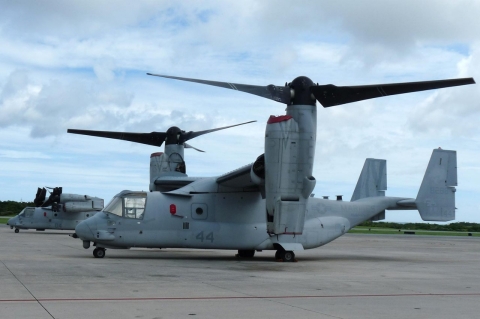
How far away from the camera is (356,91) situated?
20641 millimetres

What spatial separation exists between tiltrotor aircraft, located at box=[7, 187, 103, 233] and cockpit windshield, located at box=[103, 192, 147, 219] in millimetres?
26602

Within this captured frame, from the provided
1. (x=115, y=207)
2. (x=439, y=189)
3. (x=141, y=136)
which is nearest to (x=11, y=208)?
(x=141, y=136)

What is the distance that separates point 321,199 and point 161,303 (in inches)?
606

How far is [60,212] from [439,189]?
33505 mm

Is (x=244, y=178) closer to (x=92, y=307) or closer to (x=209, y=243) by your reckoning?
(x=209, y=243)

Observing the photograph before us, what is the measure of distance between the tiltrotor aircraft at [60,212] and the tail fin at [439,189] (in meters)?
30.8

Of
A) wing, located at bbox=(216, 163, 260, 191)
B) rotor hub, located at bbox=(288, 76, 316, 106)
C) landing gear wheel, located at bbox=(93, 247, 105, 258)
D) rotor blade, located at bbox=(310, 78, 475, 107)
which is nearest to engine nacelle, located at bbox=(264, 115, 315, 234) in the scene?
rotor hub, located at bbox=(288, 76, 316, 106)

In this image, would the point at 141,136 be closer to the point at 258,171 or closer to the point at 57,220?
the point at 258,171

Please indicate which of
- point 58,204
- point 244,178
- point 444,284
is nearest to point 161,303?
point 444,284

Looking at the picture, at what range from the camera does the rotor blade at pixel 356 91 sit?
20.1m

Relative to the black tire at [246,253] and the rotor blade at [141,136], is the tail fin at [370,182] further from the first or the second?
the rotor blade at [141,136]

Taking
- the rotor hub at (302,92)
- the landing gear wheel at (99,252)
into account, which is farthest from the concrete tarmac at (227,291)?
the rotor hub at (302,92)

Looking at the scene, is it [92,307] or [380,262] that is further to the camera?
[380,262]

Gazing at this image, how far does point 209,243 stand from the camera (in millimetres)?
23656
